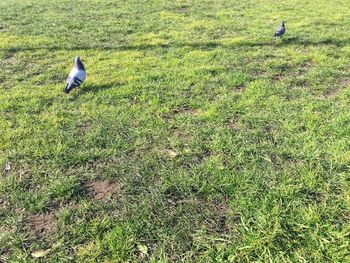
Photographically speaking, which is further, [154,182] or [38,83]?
[38,83]

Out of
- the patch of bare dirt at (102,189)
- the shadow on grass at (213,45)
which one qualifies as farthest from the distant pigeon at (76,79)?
the shadow on grass at (213,45)

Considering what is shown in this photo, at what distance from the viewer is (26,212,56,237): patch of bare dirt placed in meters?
2.74

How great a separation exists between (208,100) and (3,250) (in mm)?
2984

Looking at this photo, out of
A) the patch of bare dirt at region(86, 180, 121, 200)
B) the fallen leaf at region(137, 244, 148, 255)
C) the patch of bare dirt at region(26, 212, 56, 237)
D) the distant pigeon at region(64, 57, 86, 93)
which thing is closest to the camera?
the fallen leaf at region(137, 244, 148, 255)

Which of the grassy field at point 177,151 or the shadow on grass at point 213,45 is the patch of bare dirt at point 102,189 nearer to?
the grassy field at point 177,151

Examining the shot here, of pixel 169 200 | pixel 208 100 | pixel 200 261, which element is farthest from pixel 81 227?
pixel 208 100

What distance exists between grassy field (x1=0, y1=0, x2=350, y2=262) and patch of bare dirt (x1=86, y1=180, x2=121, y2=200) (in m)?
0.01

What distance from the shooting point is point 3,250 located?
→ 8.52ft

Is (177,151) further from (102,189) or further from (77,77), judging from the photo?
(77,77)

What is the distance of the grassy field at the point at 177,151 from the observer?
8.67 feet

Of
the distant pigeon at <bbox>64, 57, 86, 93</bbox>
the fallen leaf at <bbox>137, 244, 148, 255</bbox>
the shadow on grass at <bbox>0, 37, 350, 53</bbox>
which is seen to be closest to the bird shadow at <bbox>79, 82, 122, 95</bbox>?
the distant pigeon at <bbox>64, 57, 86, 93</bbox>

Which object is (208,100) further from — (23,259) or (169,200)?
(23,259)

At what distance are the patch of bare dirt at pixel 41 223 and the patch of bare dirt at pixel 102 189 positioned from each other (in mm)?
376

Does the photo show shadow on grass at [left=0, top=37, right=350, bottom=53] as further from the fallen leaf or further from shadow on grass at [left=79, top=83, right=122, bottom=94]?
the fallen leaf
